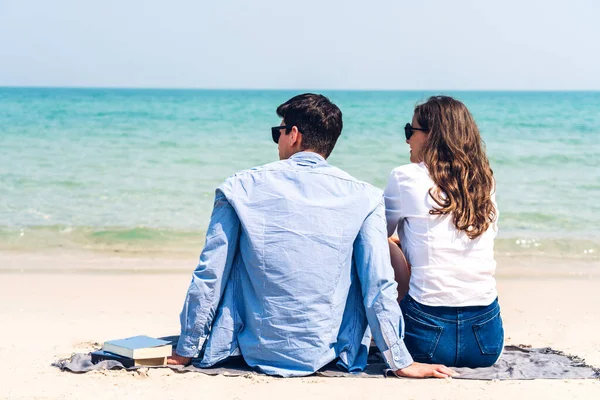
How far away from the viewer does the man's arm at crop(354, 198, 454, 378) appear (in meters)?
3.35

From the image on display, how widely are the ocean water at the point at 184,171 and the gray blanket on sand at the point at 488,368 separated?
4.39ft

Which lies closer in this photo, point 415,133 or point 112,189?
point 415,133

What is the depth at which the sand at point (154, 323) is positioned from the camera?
334cm

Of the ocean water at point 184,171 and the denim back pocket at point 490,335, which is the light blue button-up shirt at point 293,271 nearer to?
the denim back pocket at point 490,335

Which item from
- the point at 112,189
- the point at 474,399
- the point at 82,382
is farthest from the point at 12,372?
the point at 112,189

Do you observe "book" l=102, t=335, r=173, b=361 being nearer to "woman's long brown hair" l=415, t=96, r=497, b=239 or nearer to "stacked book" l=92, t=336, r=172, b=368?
"stacked book" l=92, t=336, r=172, b=368

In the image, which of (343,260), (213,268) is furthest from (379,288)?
(213,268)

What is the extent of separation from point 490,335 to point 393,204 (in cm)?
73

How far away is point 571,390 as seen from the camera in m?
3.47

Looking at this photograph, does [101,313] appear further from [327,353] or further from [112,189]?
[112,189]

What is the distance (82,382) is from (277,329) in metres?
0.87

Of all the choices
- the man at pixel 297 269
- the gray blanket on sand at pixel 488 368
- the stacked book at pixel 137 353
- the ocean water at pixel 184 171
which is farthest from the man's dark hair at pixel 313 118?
the stacked book at pixel 137 353

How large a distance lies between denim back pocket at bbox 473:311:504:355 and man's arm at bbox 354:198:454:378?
346 millimetres

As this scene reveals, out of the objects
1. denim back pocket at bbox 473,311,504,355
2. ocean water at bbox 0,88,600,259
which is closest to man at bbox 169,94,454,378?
denim back pocket at bbox 473,311,504,355
